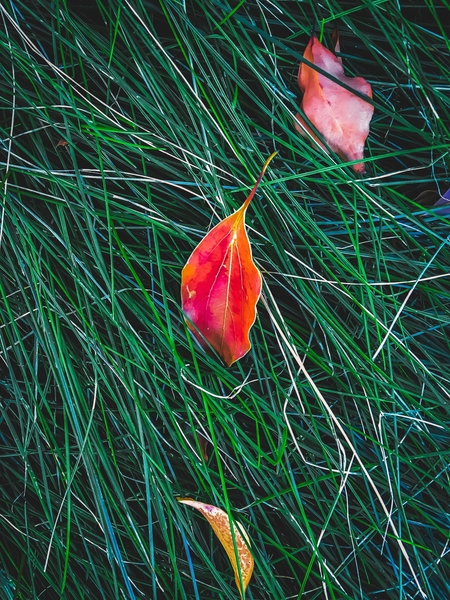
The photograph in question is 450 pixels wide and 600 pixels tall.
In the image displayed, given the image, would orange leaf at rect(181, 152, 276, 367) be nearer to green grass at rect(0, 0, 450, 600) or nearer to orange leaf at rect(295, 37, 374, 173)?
green grass at rect(0, 0, 450, 600)

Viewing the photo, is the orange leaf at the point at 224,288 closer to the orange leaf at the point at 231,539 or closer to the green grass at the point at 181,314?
the green grass at the point at 181,314

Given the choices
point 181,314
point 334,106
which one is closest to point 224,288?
point 181,314

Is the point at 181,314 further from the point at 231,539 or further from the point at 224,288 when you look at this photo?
the point at 231,539

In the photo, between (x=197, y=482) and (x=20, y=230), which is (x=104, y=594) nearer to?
(x=197, y=482)

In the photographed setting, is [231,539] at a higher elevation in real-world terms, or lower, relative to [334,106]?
lower

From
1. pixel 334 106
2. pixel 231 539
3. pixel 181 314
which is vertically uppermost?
pixel 334 106

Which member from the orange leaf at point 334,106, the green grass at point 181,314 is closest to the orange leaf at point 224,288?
the green grass at point 181,314

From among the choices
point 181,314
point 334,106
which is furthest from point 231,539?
point 334,106
